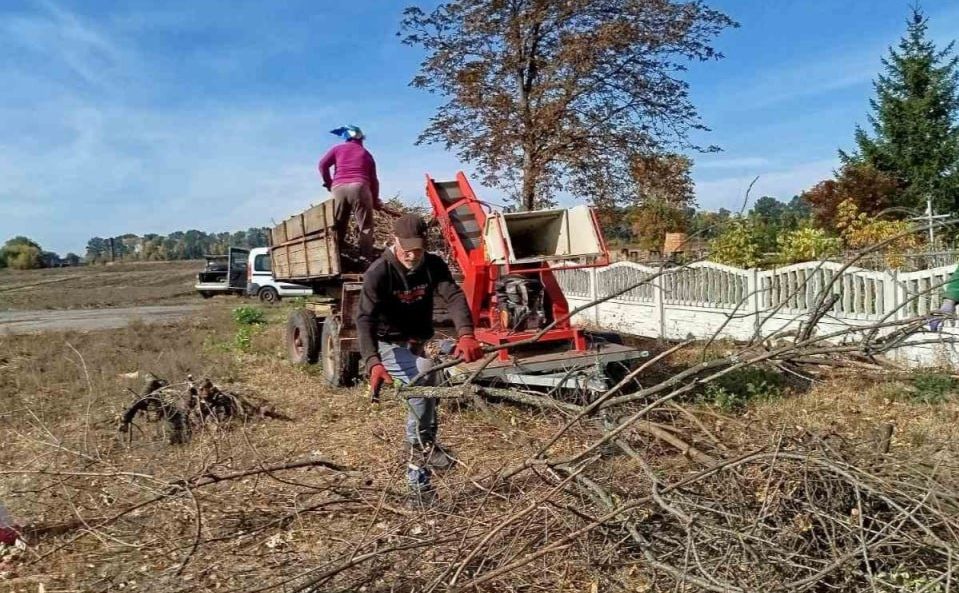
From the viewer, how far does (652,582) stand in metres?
3.16

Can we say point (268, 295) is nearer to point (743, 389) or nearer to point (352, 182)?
point (352, 182)

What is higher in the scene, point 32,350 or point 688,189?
point 688,189

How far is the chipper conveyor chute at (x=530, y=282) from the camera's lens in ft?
20.4

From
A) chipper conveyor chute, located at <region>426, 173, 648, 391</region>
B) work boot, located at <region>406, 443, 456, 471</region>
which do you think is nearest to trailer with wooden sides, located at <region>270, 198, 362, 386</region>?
chipper conveyor chute, located at <region>426, 173, 648, 391</region>

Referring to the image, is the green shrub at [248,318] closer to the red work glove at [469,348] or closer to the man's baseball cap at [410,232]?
the man's baseball cap at [410,232]

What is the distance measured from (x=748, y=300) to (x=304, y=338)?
5.67m

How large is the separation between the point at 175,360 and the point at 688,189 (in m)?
10.2

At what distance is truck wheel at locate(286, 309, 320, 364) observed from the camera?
30.0 ft

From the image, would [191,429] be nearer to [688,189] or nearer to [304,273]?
[304,273]

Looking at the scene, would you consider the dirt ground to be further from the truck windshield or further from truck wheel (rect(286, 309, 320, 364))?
the truck windshield

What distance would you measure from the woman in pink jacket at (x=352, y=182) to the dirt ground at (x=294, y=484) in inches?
69.6

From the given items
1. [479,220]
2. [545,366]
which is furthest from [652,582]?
[479,220]

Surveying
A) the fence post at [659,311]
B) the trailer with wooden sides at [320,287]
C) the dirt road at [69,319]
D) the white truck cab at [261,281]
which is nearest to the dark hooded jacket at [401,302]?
the trailer with wooden sides at [320,287]

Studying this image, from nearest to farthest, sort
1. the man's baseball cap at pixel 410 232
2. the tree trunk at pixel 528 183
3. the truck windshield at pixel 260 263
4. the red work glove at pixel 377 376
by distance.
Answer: the red work glove at pixel 377 376 → the man's baseball cap at pixel 410 232 → the tree trunk at pixel 528 183 → the truck windshield at pixel 260 263
